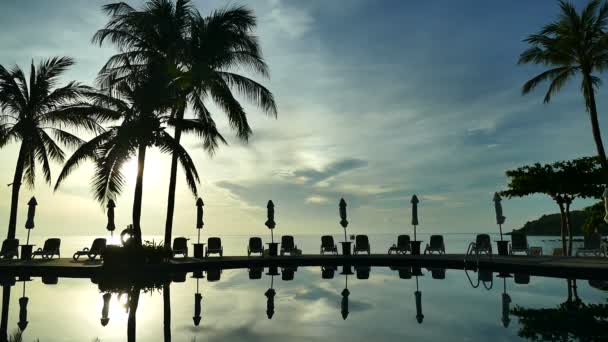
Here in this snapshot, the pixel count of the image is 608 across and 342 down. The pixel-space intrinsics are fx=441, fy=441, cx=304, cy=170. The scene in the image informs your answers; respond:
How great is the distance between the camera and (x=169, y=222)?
16422 millimetres

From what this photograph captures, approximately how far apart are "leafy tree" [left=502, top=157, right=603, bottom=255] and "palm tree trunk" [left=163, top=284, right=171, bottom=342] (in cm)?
1611

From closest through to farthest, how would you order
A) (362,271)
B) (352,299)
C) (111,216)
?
1. (352,299)
2. (362,271)
3. (111,216)

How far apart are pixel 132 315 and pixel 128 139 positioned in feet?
23.3

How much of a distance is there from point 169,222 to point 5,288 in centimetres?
614

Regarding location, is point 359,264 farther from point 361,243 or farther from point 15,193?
point 15,193

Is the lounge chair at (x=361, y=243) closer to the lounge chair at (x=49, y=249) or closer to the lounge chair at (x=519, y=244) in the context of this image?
the lounge chair at (x=519, y=244)

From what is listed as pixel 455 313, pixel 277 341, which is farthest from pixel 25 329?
pixel 455 313

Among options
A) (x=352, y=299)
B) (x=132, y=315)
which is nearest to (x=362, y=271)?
(x=352, y=299)

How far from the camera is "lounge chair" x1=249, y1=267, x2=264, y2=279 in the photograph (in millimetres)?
13203

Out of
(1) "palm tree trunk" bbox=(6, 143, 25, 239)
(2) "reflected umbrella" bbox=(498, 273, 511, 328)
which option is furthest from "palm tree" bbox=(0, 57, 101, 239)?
(2) "reflected umbrella" bbox=(498, 273, 511, 328)

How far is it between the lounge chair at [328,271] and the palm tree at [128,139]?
17.0 ft

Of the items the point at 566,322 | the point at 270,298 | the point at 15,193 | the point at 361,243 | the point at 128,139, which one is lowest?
the point at 270,298

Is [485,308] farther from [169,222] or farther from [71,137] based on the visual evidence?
[71,137]

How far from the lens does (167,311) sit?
7.57 m
